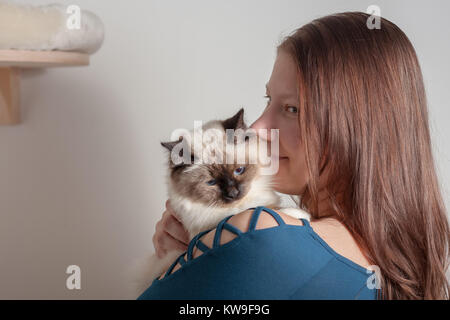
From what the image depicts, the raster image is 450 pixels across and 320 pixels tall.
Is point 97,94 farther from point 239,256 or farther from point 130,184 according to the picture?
point 239,256

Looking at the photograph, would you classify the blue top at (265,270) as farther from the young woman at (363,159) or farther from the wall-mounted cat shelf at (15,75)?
the wall-mounted cat shelf at (15,75)

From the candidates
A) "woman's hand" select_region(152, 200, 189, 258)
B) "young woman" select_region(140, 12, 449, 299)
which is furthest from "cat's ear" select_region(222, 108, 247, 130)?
"woman's hand" select_region(152, 200, 189, 258)

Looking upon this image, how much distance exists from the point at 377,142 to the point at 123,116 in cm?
97

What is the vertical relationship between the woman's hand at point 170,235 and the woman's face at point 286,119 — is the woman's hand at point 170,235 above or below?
below

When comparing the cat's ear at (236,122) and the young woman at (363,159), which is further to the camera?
the cat's ear at (236,122)

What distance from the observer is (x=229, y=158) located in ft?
3.53

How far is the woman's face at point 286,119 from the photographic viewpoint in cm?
99

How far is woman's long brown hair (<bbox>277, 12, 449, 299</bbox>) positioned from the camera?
912mm

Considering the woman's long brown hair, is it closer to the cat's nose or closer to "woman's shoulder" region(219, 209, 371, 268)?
"woman's shoulder" region(219, 209, 371, 268)

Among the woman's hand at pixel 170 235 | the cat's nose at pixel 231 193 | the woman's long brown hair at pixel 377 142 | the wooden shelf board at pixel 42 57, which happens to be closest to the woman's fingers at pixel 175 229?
the woman's hand at pixel 170 235

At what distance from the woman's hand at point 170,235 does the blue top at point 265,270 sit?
309mm

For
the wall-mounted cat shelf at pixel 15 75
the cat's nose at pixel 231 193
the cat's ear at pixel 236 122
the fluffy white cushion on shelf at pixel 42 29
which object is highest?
the fluffy white cushion on shelf at pixel 42 29

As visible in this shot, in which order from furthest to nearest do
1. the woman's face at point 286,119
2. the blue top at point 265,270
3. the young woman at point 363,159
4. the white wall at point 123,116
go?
the white wall at point 123,116 → the woman's face at point 286,119 → the young woman at point 363,159 → the blue top at point 265,270
